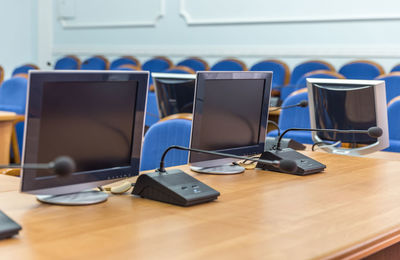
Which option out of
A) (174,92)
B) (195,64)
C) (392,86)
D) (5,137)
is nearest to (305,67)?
(195,64)

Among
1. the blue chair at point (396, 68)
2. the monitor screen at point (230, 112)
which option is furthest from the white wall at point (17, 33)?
the monitor screen at point (230, 112)

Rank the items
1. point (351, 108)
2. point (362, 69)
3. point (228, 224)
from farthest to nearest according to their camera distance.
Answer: point (362, 69), point (351, 108), point (228, 224)

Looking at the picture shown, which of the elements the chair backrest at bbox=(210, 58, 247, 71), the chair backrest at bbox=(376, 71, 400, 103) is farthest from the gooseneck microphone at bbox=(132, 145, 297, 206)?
the chair backrest at bbox=(210, 58, 247, 71)

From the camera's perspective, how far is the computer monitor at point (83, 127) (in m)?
1.76

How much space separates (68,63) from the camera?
9531 millimetres

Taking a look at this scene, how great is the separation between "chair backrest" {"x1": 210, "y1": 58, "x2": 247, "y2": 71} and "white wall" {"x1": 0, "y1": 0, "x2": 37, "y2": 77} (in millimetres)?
4160

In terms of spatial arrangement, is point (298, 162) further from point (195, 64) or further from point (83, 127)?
point (195, 64)

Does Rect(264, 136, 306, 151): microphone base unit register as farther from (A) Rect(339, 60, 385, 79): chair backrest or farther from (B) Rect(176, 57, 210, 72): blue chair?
(B) Rect(176, 57, 210, 72): blue chair

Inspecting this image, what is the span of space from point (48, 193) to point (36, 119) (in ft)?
0.74

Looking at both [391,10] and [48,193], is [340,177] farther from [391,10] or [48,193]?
[391,10]

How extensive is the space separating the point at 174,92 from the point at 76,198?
7.23ft

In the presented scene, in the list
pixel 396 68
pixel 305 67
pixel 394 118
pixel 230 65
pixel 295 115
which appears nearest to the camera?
pixel 394 118

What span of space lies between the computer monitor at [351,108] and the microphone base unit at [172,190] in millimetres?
1268

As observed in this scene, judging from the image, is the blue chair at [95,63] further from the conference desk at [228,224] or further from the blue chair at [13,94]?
the conference desk at [228,224]
